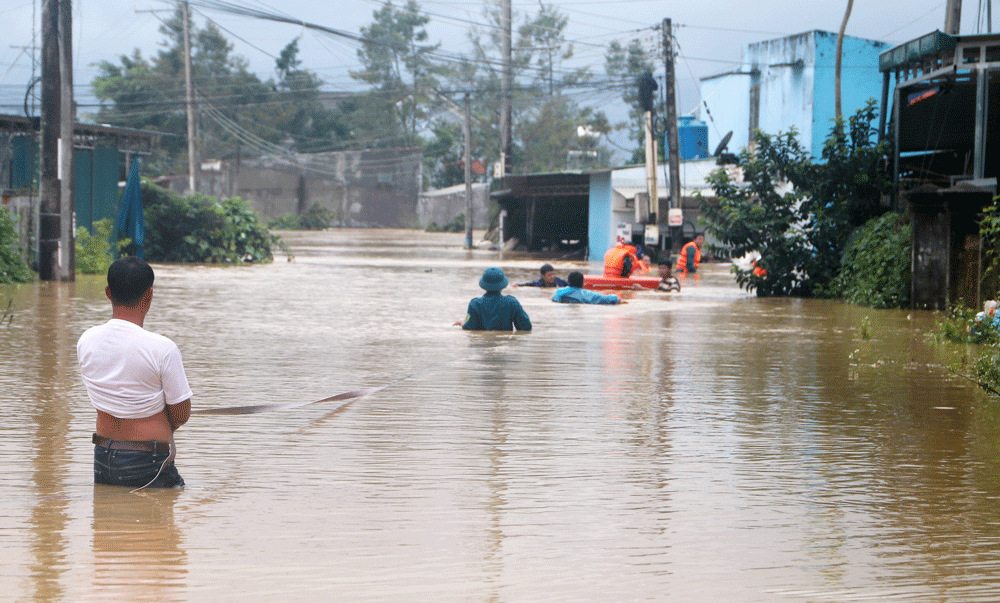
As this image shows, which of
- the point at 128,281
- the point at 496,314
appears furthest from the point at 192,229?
the point at 128,281

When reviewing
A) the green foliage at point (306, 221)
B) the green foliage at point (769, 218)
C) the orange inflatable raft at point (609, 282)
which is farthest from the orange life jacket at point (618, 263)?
the green foliage at point (306, 221)

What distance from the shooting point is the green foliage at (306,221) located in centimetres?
8165

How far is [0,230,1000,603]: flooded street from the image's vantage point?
449 cm

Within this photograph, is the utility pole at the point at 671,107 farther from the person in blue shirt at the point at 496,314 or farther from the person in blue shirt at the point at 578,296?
the person in blue shirt at the point at 496,314

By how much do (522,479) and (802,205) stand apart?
18100 millimetres

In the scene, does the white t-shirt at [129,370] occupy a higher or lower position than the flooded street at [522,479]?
higher

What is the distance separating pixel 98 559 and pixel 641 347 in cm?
924

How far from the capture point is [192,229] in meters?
34.1

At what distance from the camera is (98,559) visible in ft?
15.1

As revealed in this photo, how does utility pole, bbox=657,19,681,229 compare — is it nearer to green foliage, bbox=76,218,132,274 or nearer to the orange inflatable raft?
the orange inflatable raft

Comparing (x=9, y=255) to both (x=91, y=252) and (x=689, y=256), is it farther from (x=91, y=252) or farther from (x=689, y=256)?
(x=689, y=256)

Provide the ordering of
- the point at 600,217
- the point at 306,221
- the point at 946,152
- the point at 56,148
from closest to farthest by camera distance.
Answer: the point at 56,148 → the point at 946,152 → the point at 600,217 → the point at 306,221

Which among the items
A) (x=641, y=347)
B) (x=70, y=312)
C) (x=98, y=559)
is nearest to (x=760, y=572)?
(x=98, y=559)

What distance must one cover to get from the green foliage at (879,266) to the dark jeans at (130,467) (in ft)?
51.8
